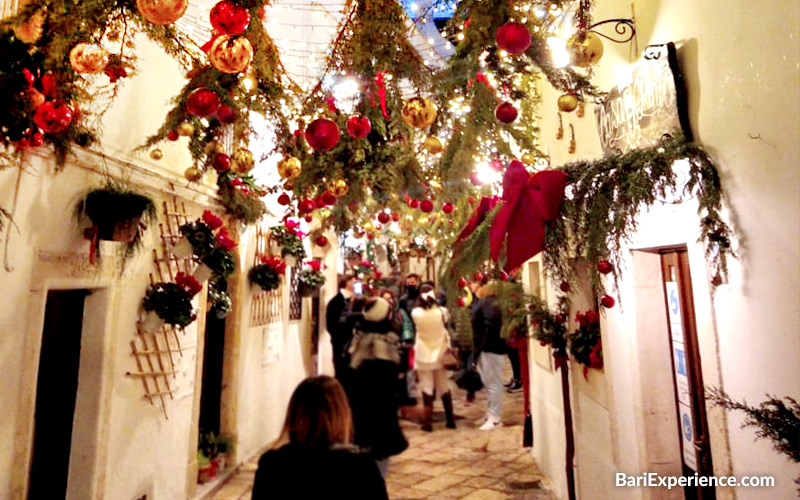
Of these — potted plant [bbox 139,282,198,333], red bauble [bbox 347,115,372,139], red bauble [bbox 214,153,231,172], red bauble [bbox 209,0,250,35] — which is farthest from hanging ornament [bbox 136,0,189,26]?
potted plant [bbox 139,282,198,333]

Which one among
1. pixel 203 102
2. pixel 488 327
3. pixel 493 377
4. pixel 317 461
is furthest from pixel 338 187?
pixel 493 377

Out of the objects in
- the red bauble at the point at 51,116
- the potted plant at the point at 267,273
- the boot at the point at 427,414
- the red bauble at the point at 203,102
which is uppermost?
the red bauble at the point at 203,102

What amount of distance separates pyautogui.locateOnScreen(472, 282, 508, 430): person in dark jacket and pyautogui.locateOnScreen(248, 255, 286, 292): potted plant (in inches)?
115

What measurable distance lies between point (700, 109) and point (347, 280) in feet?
21.9

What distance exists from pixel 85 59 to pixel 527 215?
2174mm

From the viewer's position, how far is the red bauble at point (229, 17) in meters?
1.83

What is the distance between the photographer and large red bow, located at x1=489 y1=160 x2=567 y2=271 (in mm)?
2105

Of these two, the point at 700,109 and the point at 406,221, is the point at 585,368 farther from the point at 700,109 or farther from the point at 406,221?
the point at 406,221

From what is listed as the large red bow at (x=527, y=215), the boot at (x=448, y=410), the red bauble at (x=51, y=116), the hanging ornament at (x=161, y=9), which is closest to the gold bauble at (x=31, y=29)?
the red bauble at (x=51, y=116)

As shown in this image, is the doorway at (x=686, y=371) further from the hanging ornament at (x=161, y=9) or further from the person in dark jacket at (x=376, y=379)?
the hanging ornament at (x=161, y=9)

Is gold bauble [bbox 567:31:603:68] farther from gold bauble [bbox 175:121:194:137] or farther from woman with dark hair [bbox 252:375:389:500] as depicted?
gold bauble [bbox 175:121:194:137]

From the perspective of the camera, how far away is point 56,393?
11.4 ft

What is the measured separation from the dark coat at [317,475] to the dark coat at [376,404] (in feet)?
7.19

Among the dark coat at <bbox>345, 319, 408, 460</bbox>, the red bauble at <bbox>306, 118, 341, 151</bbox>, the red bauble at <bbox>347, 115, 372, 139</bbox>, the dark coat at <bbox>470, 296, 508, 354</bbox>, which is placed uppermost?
the red bauble at <bbox>347, 115, 372, 139</bbox>
